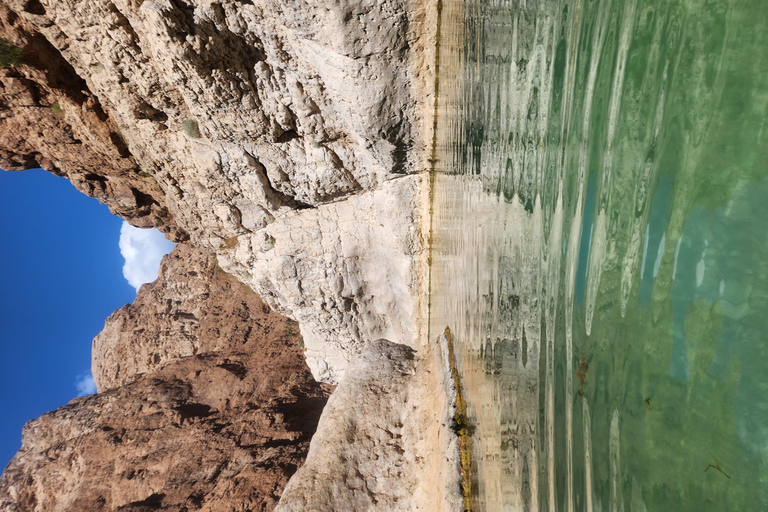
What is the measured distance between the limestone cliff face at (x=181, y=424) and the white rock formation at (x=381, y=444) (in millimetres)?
1647

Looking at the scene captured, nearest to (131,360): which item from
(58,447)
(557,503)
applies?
(58,447)

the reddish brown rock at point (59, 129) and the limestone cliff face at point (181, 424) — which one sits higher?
Result: the reddish brown rock at point (59, 129)

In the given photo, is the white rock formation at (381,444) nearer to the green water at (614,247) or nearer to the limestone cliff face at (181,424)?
the green water at (614,247)

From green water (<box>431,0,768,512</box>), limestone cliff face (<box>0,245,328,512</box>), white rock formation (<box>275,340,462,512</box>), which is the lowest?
limestone cliff face (<box>0,245,328,512</box>)

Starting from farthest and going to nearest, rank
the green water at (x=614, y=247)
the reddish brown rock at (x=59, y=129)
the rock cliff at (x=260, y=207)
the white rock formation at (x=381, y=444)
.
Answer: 1. the reddish brown rock at (x=59, y=129)
2. the white rock formation at (x=381, y=444)
3. the rock cliff at (x=260, y=207)
4. the green water at (x=614, y=247)

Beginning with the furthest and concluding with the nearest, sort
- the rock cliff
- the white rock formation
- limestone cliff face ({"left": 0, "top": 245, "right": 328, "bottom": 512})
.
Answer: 1. limestone cliff face ({"left": 0, "top": 245, "right": 328, "bottom": 512})
2. the white rock formation
3. the rock cliff

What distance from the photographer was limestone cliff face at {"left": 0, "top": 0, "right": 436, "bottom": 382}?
3086 millimetres

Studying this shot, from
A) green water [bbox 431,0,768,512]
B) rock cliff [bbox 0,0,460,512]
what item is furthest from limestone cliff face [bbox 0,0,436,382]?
green water [bbox 431,0,768,512]

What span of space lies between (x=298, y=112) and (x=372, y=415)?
273 centimetres

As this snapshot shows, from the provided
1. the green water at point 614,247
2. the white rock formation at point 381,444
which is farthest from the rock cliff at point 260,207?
the green water at point 614,247

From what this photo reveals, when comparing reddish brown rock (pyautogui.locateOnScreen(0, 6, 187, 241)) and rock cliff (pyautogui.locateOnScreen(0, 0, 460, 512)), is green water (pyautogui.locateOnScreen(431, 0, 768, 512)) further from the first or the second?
reddish brown rock (pyautogui.locateOnScreen(0, 6, 187, 241))

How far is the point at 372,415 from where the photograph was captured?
3926mm

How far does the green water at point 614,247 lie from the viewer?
122cm

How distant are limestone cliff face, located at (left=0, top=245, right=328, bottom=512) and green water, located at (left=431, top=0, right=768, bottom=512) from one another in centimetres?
382
